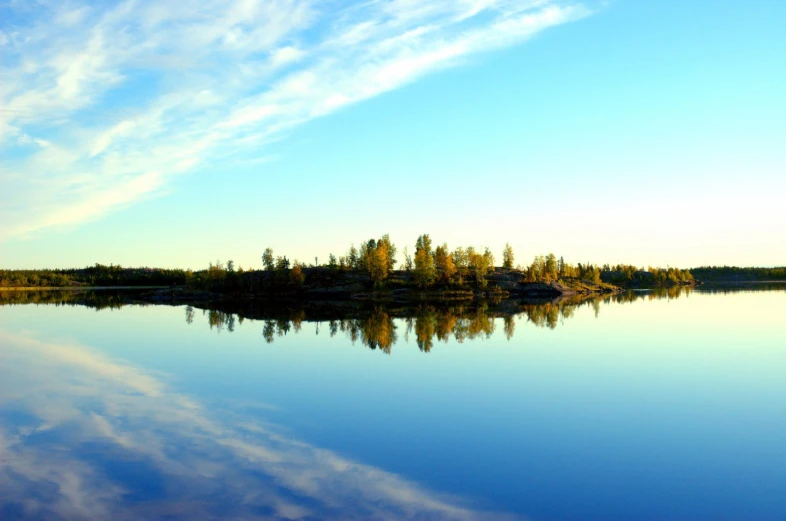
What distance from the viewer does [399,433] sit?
2061 cm

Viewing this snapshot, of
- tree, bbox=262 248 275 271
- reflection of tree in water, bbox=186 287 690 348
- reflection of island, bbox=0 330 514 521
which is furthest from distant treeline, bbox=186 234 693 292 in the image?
reflection of island, bbox=0 330 514 521

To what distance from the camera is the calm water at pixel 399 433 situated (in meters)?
14.4

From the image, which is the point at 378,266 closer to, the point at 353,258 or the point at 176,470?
the point at 353,258

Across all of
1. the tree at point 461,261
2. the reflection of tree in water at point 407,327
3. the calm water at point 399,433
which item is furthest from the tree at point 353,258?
the calm water at point 399,433

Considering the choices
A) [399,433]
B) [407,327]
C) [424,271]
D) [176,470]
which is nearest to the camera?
[176,470]

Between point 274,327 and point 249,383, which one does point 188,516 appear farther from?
point 274,327

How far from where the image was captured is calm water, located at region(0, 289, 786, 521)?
1443 centimetres

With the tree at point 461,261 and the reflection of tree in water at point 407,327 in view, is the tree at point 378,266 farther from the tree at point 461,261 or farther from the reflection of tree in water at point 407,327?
the reflection of tree in water at point 407,327

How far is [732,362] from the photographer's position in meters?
35.6

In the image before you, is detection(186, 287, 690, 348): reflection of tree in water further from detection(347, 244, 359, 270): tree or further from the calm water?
detection(347, 244, 359, 270): tree

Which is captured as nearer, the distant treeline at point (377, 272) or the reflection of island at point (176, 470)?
the reflection of island at point (176, 470)

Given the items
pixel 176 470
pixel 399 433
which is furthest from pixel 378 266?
pixel 176 470

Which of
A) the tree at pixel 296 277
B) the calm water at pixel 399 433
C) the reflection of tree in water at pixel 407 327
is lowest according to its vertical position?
the calm water at pixel 399 433

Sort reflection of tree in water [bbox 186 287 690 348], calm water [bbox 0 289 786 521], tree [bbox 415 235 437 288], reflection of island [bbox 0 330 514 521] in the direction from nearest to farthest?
reflection of island [bbox 0 330 514 521]
calm water [bbox 0 289 786 521]
reflection of tree in water [bbox 186 287 690 348]
tree [bbox 415 235 437 288]
